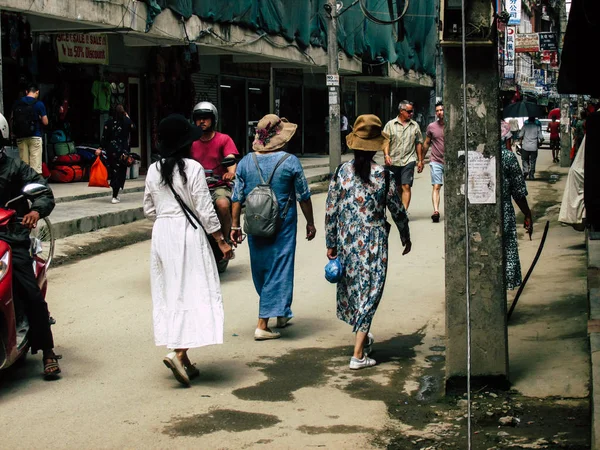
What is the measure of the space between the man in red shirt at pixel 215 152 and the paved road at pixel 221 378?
3.00 feet

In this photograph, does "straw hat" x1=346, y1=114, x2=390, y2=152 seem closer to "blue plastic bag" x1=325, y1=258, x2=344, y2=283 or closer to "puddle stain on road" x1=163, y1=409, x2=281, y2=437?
"blue plastic bag" x1=325, y1=258, x2=344, y2=283

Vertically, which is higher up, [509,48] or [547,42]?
[509,48]

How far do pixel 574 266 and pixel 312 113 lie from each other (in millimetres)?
27176

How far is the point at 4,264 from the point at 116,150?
10.4 meters

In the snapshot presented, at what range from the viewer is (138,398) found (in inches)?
235

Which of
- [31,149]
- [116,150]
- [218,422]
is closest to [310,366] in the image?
[218,422]

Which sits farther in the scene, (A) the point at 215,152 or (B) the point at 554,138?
(B) the point at 554,138

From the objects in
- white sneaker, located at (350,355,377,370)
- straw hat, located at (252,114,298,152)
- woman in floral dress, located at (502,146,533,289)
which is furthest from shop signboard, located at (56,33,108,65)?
white sneaker, located at (350,355,377,370)

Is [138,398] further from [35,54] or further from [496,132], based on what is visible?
[35,54]

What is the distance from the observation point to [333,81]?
2380 centimetres

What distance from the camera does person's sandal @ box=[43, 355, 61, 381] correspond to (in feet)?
20.7

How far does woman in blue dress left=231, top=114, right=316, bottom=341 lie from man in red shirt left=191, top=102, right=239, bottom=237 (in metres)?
1.47

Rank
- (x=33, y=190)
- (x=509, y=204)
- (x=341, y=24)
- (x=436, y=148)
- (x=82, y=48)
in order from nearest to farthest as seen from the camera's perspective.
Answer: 1. (x=33, y=190)
2. (x=509, y=204)
3. (x=436, y=148)
4. (x=82, y=48)
5. (x=341, y=24)

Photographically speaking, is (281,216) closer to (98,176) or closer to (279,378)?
(279,378)
